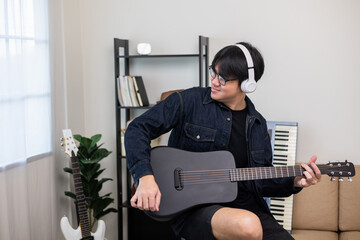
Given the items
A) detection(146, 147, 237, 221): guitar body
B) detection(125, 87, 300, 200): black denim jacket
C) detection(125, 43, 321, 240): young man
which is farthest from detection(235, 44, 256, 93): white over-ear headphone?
detection(146, 147, 237, 221): guitar body

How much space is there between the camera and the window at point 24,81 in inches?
104

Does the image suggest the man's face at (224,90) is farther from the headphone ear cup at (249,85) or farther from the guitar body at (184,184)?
the guitar body at (184,184)

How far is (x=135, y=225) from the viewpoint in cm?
366

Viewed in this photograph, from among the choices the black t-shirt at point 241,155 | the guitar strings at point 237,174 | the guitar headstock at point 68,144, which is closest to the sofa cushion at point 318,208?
the black t-shirt at point 241,155

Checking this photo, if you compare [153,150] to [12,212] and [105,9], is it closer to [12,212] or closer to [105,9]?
[12,212]

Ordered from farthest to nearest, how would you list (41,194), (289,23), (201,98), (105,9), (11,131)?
(105,9), (289,23), (41,194), (11,131), (201,98)

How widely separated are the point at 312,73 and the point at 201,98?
4.79ft

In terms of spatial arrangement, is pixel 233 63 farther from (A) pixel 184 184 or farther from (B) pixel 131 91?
(B) pixel 131 91

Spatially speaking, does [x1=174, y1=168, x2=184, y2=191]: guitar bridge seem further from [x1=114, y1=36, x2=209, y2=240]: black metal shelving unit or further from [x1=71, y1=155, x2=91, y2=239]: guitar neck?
[x1=114, y1=36, x2=209, y2=240]: black metal shelving unit

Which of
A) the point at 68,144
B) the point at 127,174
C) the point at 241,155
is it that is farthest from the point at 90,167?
the point at 241,155

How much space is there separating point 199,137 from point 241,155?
9.0 inches

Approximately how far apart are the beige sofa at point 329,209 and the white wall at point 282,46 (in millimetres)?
270

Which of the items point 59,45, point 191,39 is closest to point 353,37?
point 191,39

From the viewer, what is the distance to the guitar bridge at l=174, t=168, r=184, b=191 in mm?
1973
